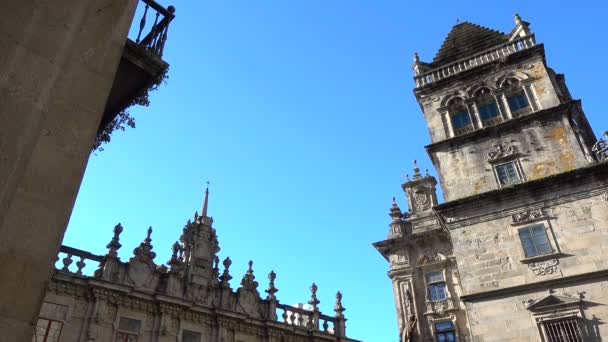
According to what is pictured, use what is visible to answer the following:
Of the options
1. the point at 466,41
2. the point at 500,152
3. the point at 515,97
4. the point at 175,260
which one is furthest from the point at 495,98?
the point at 175,260

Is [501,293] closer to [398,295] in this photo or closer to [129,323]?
[398,295]

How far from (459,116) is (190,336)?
16493 millimetres

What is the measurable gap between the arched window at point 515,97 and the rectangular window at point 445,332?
10.4m

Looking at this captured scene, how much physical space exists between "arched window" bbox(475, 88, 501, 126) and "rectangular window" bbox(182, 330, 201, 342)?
16414mm

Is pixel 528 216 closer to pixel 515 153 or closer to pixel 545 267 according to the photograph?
pixel 545 267

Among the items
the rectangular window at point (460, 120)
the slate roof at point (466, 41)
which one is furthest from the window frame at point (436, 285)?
the slate roof at point (466, 41)

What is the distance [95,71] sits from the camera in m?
5.19

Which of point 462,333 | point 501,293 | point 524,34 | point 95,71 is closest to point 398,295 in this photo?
point 462,333

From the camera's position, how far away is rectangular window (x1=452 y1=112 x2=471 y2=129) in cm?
2333

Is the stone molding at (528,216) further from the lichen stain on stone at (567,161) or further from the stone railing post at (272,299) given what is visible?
the stone railing post at (272,299)

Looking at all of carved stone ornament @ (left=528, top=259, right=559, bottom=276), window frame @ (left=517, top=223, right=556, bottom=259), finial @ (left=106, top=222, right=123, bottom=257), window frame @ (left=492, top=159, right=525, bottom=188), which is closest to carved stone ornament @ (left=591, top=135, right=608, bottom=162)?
window frame @ (left=492, top=159, right=525, bottom=188)

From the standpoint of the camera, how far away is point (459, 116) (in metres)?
23.8

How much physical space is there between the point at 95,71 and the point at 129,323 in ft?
45.2

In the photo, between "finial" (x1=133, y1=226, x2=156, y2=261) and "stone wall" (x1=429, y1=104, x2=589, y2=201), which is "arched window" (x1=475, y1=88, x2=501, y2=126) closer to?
"stone wall" (x1=429, y1=104, x2=589, y2=201)
